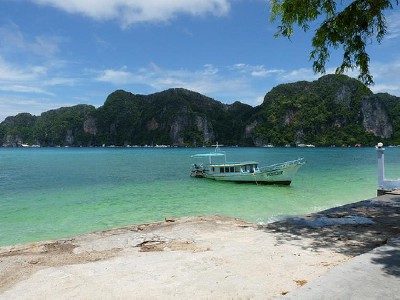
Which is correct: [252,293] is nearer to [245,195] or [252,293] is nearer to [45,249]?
[45,249]

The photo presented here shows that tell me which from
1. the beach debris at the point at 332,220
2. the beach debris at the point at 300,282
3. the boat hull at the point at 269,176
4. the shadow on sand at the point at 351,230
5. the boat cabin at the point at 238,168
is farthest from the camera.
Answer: the boat cabin at the point at 238,168

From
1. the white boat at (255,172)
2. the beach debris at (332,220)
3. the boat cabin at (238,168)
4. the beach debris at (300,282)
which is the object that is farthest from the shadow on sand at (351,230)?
the boat cabin at (238,168)

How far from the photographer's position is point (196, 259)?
6.14 metres

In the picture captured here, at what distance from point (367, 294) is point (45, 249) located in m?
7.52

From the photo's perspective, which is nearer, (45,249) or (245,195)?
(45,249)

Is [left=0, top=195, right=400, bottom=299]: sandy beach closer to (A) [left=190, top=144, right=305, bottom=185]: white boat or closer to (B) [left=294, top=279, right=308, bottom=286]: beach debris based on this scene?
(B) [left=294, top=279, right=308, bottom=286]: beach debris

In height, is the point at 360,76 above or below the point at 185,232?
above

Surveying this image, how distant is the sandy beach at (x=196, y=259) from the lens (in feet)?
15.7

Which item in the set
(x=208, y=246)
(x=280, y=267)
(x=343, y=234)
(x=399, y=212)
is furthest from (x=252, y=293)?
(x=399, y=212)

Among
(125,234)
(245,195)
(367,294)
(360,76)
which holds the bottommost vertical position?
(245,195)

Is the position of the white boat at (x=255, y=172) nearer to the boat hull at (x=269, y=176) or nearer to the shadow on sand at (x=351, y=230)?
the boat hull at (x=269, y=176)

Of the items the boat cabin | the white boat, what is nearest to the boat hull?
the white boat

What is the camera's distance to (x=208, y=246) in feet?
24.0

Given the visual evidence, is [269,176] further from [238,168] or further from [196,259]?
[196,259]
